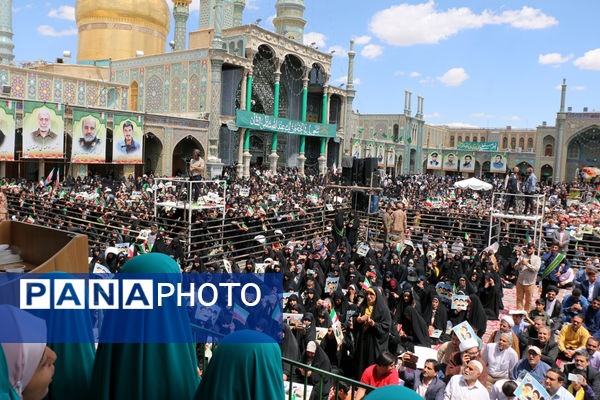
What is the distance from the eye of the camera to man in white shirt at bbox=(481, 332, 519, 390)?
516 centimetres

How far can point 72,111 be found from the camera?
2091 centimetres

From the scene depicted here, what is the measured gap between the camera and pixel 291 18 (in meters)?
36.4

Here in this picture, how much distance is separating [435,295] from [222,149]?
73.3 ft

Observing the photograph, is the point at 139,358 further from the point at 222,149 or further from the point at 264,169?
the point at 264,169

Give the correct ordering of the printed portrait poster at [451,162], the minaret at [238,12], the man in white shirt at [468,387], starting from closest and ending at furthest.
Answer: the man in white shirt at [468,387] → the minaret at [238,12] → the printed portrait poster at [451,162]

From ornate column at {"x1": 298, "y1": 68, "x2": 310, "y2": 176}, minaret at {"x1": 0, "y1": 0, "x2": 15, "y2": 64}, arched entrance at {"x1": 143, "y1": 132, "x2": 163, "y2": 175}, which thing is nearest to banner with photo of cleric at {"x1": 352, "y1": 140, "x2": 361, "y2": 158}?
ornate column at {"x1": 298, "y1": 68, "x2": 310, "y2": 176}

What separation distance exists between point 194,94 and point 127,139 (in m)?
5.46

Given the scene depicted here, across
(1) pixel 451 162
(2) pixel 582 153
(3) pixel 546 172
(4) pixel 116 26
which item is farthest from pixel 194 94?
(2) pixel 582 153

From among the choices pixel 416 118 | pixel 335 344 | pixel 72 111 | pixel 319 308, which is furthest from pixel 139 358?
pixel 416 118

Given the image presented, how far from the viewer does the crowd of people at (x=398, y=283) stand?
15.8 ft

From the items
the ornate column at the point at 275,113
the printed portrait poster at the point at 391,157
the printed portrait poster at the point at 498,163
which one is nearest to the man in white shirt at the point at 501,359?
the ornate column at the point at 275,113

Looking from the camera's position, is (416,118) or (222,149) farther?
(416,118)

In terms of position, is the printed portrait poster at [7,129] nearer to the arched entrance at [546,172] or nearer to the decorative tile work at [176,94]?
the decorative tile work at [176,94]

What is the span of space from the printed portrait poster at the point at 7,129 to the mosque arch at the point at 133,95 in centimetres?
1133
